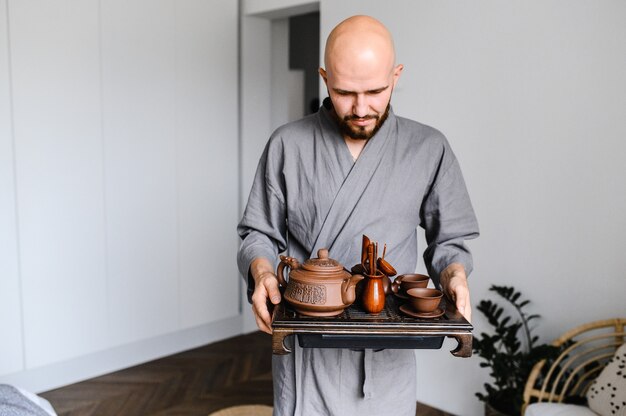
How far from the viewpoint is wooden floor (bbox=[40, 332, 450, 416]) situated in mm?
3445

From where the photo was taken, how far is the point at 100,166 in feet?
12.6

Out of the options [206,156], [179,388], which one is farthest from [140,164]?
[179,388]

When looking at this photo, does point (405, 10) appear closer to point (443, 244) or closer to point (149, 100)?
point (149, 100)

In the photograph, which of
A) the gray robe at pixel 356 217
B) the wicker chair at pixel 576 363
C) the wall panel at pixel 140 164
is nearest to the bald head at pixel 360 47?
the gray robe at pixel 356 217

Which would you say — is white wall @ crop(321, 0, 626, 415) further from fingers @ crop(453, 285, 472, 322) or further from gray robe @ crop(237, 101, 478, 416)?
fingers @ crop(453, 285, 472, 322)

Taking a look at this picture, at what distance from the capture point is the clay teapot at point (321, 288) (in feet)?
4.48

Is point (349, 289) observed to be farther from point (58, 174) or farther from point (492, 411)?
point (58, 174)

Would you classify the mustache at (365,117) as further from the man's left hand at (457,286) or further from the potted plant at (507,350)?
the potted plant at (507,350)

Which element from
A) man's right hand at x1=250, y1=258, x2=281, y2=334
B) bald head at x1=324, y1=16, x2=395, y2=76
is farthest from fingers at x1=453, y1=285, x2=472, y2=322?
bald head at x1=324, y1=16, x2=395, y2=76

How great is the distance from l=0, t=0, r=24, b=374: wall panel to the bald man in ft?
7.44

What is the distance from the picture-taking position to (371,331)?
134cm

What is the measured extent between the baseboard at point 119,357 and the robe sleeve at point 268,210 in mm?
2503

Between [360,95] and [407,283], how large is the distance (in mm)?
467

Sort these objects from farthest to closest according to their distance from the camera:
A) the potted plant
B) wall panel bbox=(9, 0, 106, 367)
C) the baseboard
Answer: the baseboard < wall panel bbox=(9, 0, 106, 367) < the potted plant
